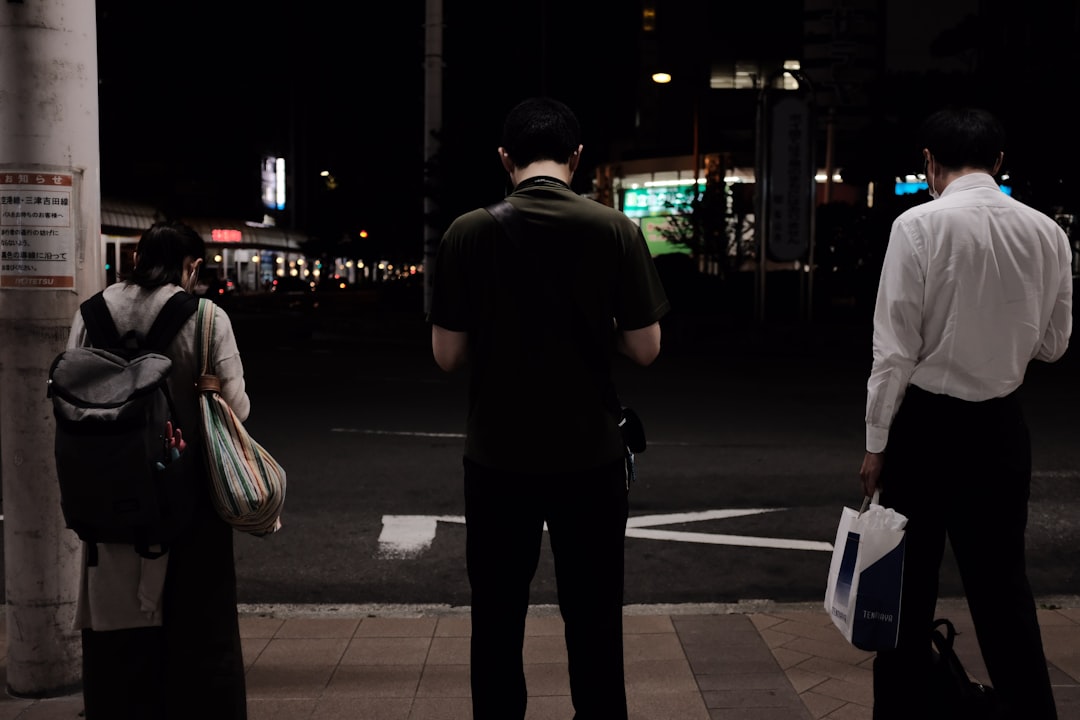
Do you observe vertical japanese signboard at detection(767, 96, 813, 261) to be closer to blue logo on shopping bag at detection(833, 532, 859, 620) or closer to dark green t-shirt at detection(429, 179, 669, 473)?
blue logo on shopping bag at detection(833, 532, 859, 620)

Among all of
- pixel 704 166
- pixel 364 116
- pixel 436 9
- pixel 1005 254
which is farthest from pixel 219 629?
pixel 364 116

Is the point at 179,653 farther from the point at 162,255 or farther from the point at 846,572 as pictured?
the point at 846,572

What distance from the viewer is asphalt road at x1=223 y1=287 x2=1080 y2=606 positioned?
5.69 metres

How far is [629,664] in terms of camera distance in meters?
4.21

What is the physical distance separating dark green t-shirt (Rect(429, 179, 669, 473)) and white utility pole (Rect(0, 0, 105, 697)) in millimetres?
1731

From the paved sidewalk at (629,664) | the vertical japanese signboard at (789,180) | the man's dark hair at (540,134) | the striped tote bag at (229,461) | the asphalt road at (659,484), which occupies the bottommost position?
the asphalt road at (659,484)

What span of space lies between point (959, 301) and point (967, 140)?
0.50m

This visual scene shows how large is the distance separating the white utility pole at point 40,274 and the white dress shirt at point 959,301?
2.77m

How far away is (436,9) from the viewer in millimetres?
22734

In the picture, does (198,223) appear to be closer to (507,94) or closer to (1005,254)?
(507,94)

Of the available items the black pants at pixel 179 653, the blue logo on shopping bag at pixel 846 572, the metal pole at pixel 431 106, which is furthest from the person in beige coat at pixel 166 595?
the metal pole at pixel 431 106

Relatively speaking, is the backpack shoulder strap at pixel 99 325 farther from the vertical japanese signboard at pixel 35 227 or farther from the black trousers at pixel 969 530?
the black trousers at pixel 969 530

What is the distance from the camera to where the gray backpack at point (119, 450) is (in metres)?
2.88

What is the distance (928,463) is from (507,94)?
2740 centimetres
